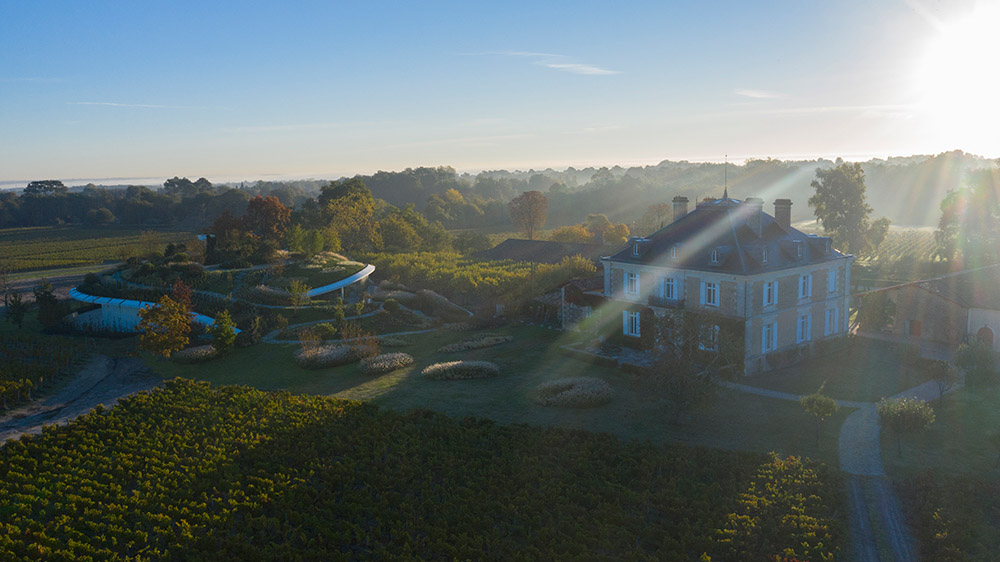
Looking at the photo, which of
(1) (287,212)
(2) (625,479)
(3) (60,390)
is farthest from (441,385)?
(1) (287,212)

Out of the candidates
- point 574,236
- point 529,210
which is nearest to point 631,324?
point 574,236

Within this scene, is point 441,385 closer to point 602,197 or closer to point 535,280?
point 535,280

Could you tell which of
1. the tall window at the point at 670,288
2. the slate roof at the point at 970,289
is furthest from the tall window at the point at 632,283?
the slate roof at the point at 970,289

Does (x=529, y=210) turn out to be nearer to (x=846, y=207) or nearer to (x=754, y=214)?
(x=846, y=207)

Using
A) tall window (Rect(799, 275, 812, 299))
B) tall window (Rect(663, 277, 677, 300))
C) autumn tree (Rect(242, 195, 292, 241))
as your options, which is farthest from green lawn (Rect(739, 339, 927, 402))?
autumn tree (Rect(242, 195, 292, 241))

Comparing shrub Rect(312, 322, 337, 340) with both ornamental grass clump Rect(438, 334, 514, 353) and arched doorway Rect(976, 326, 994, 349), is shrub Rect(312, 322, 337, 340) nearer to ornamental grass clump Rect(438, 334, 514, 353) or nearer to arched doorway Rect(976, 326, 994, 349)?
ornamental grass clump Rect(438, 334, 514, 353)

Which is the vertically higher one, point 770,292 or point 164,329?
point 770,292
